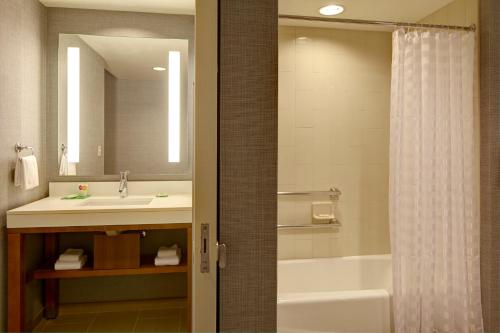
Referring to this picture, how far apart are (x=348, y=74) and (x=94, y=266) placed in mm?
2198

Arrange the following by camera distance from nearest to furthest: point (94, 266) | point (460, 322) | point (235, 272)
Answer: point (235, 272)
point (460, 322)
point (94, 266)

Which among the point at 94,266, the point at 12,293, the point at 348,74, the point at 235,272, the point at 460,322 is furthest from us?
the point at 348,74

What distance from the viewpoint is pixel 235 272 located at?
1298mm

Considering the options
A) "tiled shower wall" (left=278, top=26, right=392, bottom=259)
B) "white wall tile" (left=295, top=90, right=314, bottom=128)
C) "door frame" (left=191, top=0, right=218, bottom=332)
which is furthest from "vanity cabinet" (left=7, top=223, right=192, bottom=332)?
"white wall tile" (left=295, top=90, right=314, bottom=128)

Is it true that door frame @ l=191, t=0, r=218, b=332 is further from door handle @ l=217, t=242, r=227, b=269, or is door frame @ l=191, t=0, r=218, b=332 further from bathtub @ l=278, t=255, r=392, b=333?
bathtub @ l=278, t=255, r=392, b=333

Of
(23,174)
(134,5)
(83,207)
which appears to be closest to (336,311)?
(83,207)

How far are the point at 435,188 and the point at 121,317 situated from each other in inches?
88.6

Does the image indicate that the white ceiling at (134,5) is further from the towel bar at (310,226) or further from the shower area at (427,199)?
the towel bar at (310,226)

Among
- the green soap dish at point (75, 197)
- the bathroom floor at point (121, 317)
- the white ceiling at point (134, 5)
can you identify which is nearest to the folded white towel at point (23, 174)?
the green soap dish at point (75, 197)

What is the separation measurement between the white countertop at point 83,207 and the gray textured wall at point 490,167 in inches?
63.1

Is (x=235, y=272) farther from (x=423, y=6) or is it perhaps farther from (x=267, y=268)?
(x=423, y=6)

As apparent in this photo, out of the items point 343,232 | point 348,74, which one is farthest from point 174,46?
point 343,232

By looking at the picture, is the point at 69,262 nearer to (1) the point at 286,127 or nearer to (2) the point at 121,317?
(2) the point at 121,317

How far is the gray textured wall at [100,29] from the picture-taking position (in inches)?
103
